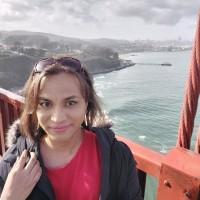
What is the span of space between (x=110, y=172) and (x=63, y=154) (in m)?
0.23

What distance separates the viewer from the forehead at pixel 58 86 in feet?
4.07

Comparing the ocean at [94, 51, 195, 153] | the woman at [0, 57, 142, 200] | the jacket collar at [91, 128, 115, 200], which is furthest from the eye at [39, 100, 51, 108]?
the ocean at [94, 51, 195, 153]

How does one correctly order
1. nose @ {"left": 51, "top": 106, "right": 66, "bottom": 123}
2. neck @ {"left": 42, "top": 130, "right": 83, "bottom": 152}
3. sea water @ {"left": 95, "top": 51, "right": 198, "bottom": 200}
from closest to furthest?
nose @ {"left": 51, "top": 106, "right": 66, "bottom": 123} → neck @ {"left": 42, "top": 130, "right": 83, "bottom": 152} → sea water @ {"left": 95, "top": 51, "right": 198, "bottom": 200}

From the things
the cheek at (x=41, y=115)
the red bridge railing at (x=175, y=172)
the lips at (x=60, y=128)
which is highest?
the cheek at (x=41, y=115)

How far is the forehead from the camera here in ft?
4.07

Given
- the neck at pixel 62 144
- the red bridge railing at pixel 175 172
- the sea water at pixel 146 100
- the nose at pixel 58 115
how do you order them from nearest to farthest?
the red bridge railing at pixel 175 172 < the nose at pixel 58 115 < the neck at pixel 62 144 < the sea water at pixel 146 100

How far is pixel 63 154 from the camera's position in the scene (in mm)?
1363

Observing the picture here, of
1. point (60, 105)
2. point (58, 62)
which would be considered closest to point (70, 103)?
point (60, 105)

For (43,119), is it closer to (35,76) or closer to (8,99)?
(35,76)

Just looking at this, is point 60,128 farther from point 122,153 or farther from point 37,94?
point 122,153

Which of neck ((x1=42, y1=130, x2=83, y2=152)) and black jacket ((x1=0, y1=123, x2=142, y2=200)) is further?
neck ((x1=42, y1=130, x2=83, y2=152))

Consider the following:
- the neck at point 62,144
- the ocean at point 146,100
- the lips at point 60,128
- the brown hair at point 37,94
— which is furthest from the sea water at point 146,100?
the lips at point 60,128

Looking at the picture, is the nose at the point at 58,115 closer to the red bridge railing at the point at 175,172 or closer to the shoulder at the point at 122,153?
the shoulder at the point at 122,153

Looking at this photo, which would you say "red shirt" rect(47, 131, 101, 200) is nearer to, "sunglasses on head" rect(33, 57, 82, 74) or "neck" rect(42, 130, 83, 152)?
"neck" rect(42, 130, 83, 152)
